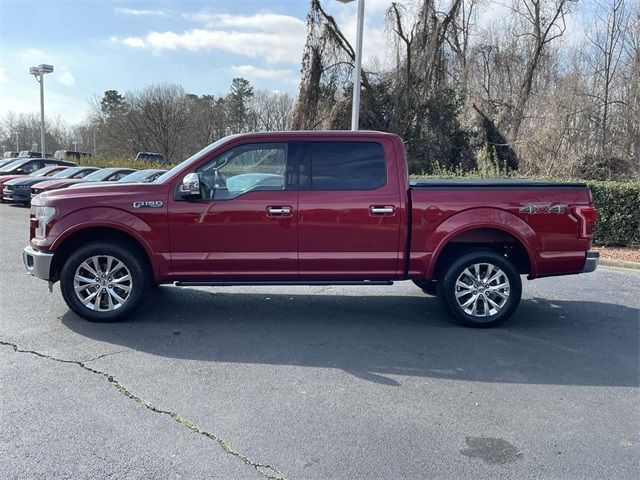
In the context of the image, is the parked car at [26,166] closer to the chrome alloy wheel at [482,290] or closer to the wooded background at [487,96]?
the wooded background at [487,96]

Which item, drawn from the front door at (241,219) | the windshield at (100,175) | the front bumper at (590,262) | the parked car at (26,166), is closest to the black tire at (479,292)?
the front bumper at (590,262)

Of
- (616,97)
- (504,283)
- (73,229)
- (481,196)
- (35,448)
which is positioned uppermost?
(616,97)

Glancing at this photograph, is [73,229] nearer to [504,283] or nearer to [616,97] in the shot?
[504,283]

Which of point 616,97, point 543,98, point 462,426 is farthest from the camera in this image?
point 543,98

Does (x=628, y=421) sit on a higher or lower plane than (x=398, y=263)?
lower

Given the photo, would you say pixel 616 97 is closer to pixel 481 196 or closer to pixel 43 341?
pixel 481 196

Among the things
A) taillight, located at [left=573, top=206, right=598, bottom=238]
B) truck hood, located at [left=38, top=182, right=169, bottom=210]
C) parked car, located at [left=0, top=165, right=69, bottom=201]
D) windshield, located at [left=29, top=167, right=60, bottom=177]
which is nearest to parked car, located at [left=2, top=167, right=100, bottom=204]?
parked car, located at [left=0, top=165, right=69, bottom=201]

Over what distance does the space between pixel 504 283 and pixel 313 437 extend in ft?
10.2

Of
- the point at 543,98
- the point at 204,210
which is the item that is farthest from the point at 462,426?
the point at 543,98

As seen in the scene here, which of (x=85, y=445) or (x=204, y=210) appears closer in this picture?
(x=85, y=445)

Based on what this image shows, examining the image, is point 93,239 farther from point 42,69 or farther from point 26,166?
point 42,69

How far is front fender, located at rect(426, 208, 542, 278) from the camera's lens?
18.0ft

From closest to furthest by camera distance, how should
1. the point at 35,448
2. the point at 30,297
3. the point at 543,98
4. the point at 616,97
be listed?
the point at 35,448 < the point at 30,297 < the point at 616,97 < the point at 543,98

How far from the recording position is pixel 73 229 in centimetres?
537
